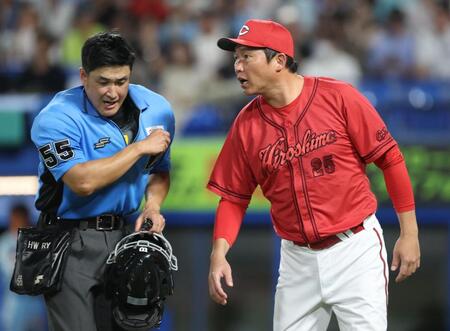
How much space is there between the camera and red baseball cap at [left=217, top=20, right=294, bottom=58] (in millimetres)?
5477

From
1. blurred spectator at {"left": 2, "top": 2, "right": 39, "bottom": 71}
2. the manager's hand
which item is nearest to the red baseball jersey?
the manager's hand

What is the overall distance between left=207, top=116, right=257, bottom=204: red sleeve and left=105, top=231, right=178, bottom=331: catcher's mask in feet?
1.64

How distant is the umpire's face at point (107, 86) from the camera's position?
5.25 meters

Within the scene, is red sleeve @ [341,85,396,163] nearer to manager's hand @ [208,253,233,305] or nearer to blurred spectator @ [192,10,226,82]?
manager's hand @ [208,253,233,305]

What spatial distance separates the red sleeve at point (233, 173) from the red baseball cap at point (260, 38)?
0.44 meters

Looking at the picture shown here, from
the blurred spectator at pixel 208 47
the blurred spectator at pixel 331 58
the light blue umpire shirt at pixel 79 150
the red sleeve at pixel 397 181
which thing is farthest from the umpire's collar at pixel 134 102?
the blurred spectator at pixel 208 47

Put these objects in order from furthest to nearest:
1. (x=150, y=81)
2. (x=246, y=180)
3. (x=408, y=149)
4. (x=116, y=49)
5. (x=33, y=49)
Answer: (x=33, y=49) → (x=150, y=81) → (x=408, y=149) → (x=246, y=180) → (x=116, y=49)

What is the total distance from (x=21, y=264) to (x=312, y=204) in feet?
4.87

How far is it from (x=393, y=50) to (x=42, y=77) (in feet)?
11.9

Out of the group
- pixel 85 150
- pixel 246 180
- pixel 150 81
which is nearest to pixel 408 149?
pixel 150 81

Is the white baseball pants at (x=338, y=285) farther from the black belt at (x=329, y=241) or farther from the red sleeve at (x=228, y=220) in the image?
the red sleeve at (x=228, y=220)

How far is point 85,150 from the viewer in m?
5.38

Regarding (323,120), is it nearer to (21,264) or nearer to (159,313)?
(159,313)

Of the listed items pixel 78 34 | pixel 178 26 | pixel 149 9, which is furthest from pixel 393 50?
pixel 78 34
